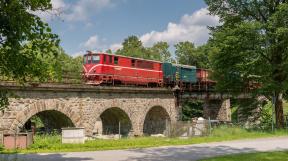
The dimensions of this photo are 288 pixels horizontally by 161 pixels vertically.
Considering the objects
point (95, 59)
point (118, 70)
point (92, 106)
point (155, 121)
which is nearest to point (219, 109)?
point (155, 121)

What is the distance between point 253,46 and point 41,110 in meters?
15.7

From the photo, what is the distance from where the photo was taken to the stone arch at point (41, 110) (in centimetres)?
2210

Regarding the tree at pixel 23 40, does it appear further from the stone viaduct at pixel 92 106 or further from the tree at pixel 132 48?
the tree at pixel 132 48

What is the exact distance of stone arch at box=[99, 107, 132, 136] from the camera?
104ft

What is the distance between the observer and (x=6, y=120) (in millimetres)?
21641

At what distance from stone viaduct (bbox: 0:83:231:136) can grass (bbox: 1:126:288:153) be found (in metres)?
1.95

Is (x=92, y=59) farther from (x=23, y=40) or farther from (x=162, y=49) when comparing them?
(x=162, y=49)

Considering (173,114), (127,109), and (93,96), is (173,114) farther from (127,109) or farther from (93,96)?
(93,96)

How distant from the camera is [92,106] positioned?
2741 cm

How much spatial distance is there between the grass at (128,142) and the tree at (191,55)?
39.0 metres

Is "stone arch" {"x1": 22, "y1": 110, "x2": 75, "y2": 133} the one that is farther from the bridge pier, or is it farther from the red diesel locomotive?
the bridge pier

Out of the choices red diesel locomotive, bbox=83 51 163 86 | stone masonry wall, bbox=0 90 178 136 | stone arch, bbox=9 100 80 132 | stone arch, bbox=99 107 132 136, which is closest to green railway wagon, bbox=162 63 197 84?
red diesel locomotive, bbox=83 51 163 86

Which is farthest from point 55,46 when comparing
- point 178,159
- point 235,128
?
point 235,128

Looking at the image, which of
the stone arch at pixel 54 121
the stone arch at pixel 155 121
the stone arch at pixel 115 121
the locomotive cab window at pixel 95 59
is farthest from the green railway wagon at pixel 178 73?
the stone arch at pixel 54 121
